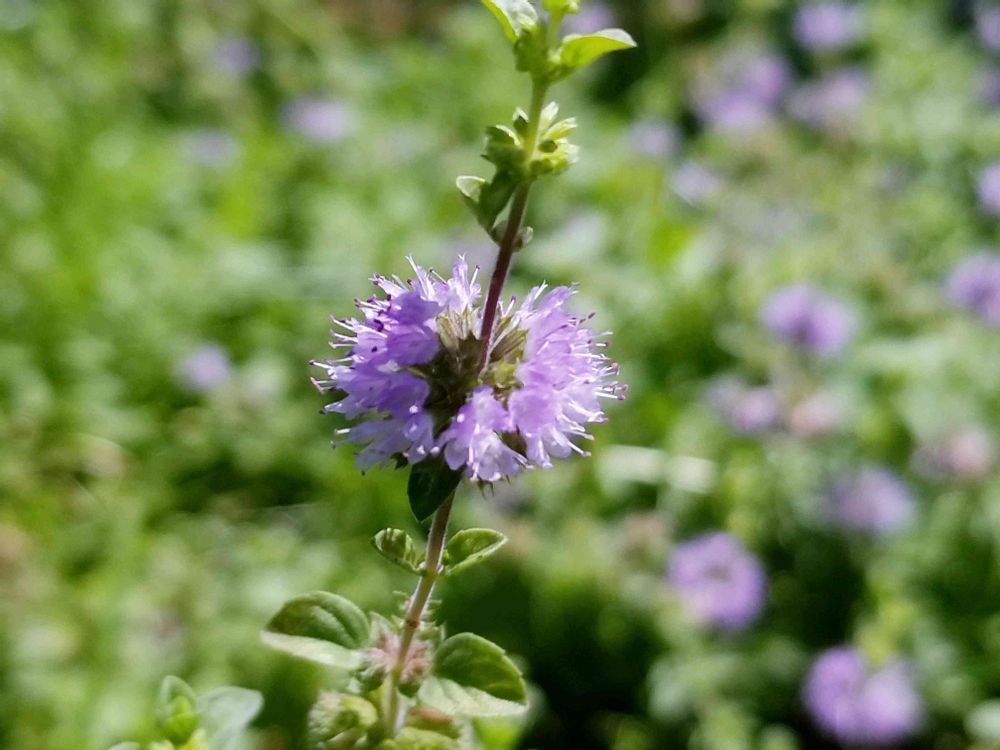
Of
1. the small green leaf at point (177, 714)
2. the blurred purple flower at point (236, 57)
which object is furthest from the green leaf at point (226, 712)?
the blurred purple flower at point (236, 57)

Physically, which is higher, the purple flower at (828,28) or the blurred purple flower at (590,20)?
the blurred purple flower at (590,20)

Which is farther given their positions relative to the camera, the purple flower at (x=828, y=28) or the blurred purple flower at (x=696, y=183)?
the purple flower at (x=828, y=28)

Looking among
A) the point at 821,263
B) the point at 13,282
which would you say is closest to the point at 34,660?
the point at 13,282

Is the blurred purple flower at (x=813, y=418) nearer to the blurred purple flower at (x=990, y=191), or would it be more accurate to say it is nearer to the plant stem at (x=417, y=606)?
the blurred purple flower at (x=990, y=191)

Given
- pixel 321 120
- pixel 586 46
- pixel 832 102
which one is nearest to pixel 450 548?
pixel 586 46

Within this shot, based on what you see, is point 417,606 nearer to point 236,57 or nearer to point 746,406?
point 746,406

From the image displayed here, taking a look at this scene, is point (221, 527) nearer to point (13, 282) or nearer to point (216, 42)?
point (13, 282)

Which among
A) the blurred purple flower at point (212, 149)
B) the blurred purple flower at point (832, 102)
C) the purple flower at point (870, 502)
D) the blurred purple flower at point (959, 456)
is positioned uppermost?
the blurred purple flower at point (832, 102)
